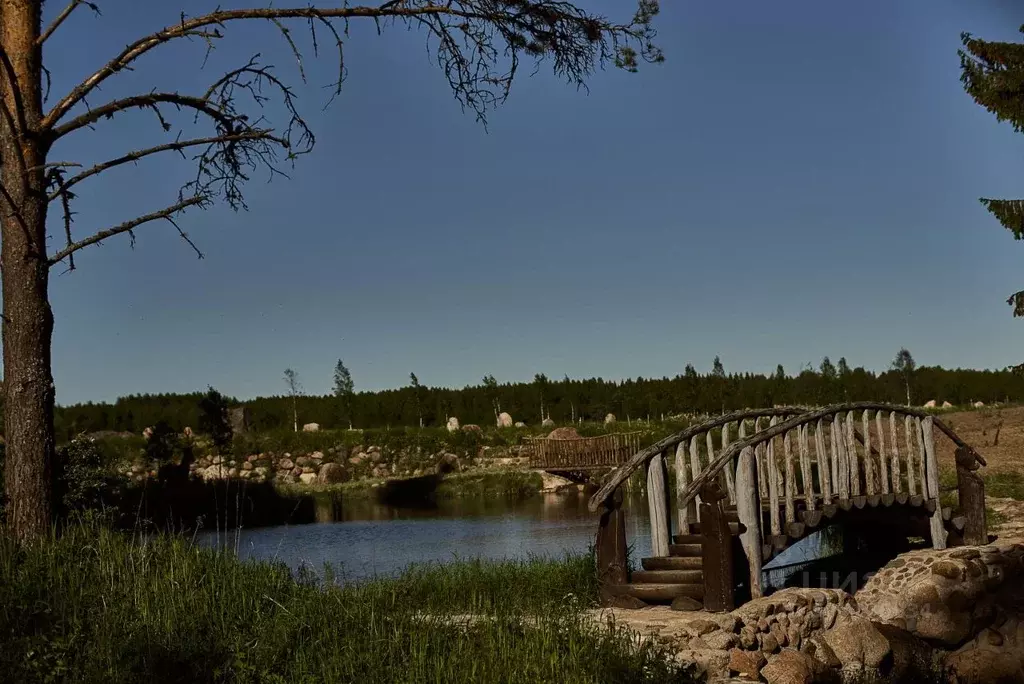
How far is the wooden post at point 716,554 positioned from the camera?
9.29 m

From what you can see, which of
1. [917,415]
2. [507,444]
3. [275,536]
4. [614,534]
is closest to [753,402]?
Answer: [507,444]

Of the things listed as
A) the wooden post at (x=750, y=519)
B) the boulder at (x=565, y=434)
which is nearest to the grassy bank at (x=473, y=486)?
the boulder at (x=565, y=434)

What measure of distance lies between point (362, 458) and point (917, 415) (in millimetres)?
29068

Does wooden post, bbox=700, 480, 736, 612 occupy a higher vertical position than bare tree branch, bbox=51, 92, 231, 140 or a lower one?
lower

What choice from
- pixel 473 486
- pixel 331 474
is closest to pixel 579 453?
pixel 473 486

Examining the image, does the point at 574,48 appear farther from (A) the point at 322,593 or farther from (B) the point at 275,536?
(B) the point at 275,536

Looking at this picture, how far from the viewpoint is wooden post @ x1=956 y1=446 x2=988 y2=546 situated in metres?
13.7

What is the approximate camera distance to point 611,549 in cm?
1002

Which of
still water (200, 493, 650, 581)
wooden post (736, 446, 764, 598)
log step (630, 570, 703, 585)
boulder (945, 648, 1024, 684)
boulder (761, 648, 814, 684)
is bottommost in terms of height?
boulder (945, 648, 1024, 684)

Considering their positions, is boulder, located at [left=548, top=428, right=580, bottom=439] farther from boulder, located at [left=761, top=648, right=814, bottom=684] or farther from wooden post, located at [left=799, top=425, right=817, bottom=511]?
boulder, located at [left=761, top=648, right=814, bottom=684]

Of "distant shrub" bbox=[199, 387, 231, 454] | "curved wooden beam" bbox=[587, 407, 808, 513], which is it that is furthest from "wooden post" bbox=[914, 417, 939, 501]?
"distant shrub" bbox=[199, 387, 231, 454]

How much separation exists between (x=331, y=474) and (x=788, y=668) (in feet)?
104

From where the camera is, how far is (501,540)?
19594 mm

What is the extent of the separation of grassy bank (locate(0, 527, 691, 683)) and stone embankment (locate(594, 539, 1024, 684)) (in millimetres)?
681
